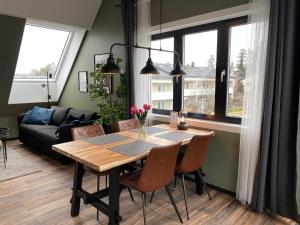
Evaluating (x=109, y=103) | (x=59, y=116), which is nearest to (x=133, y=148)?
(x=109, y=103)

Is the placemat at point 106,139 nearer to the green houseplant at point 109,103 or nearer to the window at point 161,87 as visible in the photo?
the green houseplant at point 109,103

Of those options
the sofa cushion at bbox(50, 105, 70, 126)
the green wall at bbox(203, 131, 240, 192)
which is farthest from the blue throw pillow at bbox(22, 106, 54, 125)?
the green wall at bbox(203, 131, 240, 192)

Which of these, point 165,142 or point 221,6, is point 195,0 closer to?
point 221,6

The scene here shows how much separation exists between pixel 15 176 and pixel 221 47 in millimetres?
3541

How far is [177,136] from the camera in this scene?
278cm

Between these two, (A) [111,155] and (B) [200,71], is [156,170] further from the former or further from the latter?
(B) [200,71]

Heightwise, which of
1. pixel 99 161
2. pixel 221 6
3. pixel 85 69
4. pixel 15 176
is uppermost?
pixel 221 6

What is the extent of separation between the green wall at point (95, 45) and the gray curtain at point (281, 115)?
2714 millimetres

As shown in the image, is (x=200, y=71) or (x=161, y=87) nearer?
(x=200, y=71)

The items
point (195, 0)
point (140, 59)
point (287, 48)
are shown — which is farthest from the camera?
point (140, 59)

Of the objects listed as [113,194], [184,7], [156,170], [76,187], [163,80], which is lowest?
[76,187]

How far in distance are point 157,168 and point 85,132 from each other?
3.86 ft

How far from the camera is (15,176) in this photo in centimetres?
346

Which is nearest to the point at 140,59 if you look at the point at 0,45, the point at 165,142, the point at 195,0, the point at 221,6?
the point at 195,0
